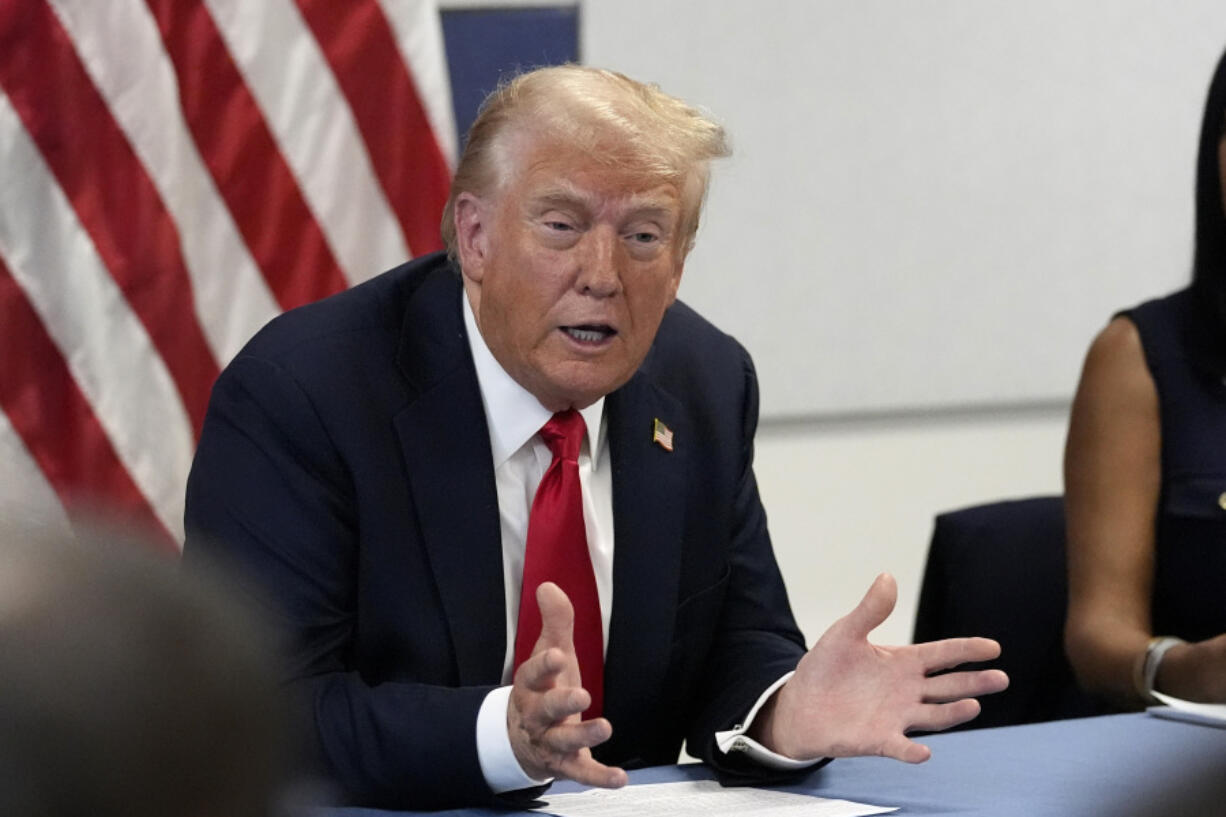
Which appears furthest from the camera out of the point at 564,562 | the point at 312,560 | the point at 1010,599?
the point at 1010,599

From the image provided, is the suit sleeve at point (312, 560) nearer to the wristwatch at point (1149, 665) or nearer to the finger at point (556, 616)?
the finger at point (556, 616)

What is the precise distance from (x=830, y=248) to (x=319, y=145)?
47.2 inches

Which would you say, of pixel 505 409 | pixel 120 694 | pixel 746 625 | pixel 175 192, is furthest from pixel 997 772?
pixel 175 192

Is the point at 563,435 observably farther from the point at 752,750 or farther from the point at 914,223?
the point at 914,223

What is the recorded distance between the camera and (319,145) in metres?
2.96

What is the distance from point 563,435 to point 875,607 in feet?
1.57

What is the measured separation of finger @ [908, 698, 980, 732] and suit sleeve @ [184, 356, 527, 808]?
0.45m

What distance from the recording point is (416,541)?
1.85 meters

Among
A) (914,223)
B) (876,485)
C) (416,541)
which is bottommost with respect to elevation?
(876,485)

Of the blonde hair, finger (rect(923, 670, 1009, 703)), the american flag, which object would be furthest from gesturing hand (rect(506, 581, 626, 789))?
the american flag

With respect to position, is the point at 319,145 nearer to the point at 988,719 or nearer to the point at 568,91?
the point at 568,91

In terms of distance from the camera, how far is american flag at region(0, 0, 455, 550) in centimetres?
268

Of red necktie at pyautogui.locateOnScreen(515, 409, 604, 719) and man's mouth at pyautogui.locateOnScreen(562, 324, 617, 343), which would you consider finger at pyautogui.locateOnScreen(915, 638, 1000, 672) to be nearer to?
Answer: red necktie at pyautogui.locateOnScreen(515, 409, 604, 719)

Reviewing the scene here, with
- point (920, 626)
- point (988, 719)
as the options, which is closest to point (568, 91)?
point (920, 626)
